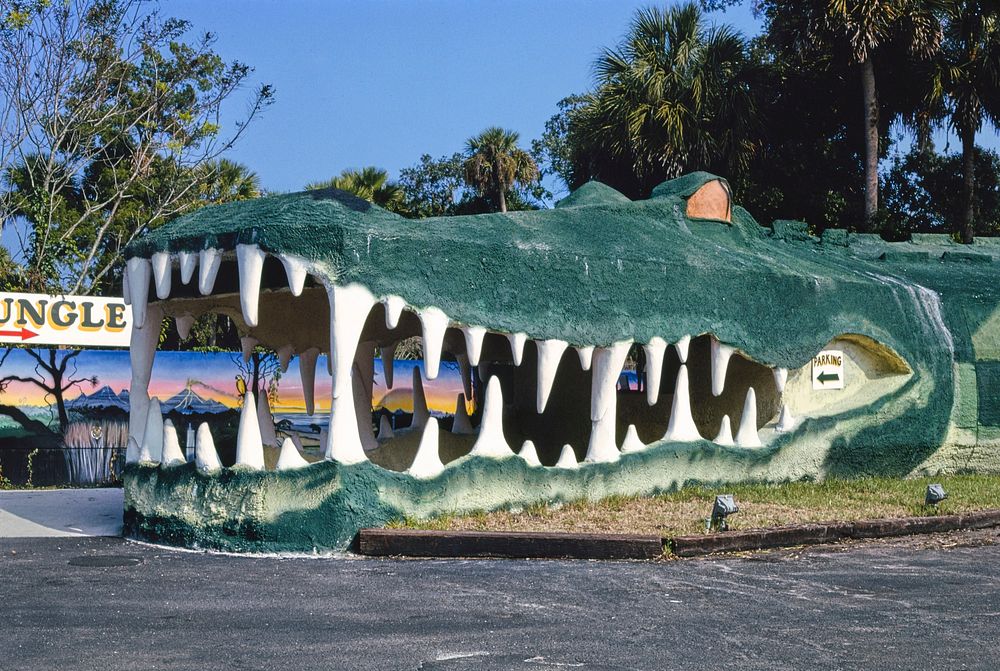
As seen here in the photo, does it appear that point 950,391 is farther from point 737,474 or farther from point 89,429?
point 89,429

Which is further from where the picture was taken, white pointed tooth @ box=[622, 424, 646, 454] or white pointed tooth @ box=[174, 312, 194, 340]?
white pointed tooth @ box=[174, 312, 194, 340]

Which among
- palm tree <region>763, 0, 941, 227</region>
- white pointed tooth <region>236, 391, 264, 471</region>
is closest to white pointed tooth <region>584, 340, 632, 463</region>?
white pointed tooth <region>236, 391, 264, 471</region>

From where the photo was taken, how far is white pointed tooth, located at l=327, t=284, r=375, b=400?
7051 millimetres

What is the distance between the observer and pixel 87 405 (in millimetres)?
13281

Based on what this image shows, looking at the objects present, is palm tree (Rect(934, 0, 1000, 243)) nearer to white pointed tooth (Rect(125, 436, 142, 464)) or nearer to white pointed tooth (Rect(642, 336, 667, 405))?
white pointed tooth (Rect(642, 336, 667, 405))

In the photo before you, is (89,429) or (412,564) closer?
(412,564)

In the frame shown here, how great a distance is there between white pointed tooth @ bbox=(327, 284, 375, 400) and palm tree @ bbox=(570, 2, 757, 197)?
1295 cm

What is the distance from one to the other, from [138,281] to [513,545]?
304 cm

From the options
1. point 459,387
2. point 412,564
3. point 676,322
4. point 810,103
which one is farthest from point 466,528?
point 810,103

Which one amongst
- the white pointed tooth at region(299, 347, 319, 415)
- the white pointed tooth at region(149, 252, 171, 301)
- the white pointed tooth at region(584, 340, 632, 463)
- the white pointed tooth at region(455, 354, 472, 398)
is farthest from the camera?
the white pointed tooth at region(455, 354, 472, 398)

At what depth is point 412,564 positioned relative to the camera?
6.67 m

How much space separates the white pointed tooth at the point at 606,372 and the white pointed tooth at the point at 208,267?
256cm

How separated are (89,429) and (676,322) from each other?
7.57 meters

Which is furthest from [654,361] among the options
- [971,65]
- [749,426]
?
[971,65]
